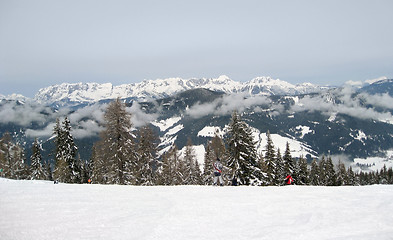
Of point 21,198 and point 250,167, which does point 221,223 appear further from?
point 250,167

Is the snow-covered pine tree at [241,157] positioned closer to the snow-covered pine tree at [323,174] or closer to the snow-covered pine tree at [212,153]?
the snow-covered pine tree at [212,153]

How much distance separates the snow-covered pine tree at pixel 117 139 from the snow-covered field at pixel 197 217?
20465 millimetres

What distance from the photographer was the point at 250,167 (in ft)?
113

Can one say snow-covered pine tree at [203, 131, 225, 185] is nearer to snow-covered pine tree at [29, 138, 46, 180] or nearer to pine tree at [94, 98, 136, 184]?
pine tree at [94, 98, 136, 184]

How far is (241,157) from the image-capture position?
34281 millimetres

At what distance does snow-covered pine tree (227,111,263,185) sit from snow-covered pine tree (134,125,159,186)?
1068 centimetres

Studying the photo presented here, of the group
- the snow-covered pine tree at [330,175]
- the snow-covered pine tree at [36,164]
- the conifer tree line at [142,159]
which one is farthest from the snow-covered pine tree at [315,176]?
the snow-covered pine tree at [36,164]

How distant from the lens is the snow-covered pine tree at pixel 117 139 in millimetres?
32875

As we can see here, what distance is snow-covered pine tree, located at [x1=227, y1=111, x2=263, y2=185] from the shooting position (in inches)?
1345

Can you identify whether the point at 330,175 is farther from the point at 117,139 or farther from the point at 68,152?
the point at 68,152

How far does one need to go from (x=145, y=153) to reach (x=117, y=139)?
19.1 ft

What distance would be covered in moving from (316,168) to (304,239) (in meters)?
67.3

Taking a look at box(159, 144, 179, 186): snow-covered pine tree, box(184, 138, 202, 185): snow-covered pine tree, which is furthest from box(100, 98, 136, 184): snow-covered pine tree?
box(184, 138, 202, 185): snow-covered pine tree

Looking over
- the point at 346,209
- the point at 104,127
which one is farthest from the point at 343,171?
the point at 346,209
